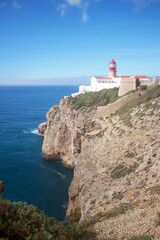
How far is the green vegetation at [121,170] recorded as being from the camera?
30.0 meters

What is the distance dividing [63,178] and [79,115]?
1192cm

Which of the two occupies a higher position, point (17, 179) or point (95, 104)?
point (95, 104)

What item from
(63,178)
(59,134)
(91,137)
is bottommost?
(63,178)

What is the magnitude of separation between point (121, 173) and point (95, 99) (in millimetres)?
30201

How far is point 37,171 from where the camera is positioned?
54281 millimetres

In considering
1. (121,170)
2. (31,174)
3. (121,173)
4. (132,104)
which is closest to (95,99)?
(132,104)

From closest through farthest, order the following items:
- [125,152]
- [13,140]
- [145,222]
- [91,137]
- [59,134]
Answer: [145,222] → [125,152] → [91,137] → [59,134] → [13,140]

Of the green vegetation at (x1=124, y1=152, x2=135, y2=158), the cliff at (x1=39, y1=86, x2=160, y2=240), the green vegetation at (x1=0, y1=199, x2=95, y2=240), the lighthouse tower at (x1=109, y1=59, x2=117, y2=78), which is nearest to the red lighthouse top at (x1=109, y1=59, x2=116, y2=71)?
the lighthouse tower at (x1=109, y1=59, x2=117, y2=78)

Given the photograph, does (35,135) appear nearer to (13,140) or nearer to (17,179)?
(13,140)

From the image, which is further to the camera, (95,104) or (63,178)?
(95,104)

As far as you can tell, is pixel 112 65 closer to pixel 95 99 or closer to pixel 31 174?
pixel 95 99

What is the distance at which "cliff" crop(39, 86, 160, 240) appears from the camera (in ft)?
52.5

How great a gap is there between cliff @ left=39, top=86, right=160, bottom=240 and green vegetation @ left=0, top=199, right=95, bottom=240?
220 centimetres

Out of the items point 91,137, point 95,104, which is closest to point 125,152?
point 91,137
